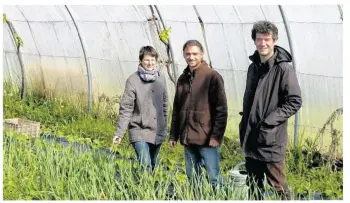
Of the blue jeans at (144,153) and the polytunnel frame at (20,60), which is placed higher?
the polytunnel frame at (20,60)

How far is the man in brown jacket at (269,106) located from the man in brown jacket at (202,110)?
0.32 m

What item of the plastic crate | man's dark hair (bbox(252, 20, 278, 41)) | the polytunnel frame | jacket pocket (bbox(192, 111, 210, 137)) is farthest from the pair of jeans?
the polytunnel frame

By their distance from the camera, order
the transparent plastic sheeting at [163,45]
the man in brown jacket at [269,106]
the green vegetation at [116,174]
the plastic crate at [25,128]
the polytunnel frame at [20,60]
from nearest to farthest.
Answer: the man in brown jacket at [269,106], the green vegetation at [116,174], the transparent plastic sheeting at [163,45], the plastic crate at [25,128], the polytunnel frame at [20,60]

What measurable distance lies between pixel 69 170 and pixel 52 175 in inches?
5.2

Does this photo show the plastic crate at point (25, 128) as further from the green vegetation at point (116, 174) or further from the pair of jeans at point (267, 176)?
the pair of jeans at point (267, 176)

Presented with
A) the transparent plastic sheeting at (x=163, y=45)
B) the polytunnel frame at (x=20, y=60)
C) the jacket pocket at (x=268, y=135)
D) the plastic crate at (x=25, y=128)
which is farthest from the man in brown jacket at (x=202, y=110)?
the polytunnel frame at (x=20, y=60)

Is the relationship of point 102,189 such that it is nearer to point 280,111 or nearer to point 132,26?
point 280,111

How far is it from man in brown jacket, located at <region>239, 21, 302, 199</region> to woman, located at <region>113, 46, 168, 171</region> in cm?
93

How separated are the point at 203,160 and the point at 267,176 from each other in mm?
583

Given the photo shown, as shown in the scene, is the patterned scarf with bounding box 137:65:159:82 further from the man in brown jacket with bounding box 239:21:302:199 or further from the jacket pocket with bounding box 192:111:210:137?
the man in brown jacket with bounding box 239:21:302:199

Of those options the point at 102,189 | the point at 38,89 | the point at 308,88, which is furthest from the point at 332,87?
the point at 38,89

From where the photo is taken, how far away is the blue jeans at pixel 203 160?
444 cm

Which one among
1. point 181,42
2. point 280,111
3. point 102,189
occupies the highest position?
point 181,42
